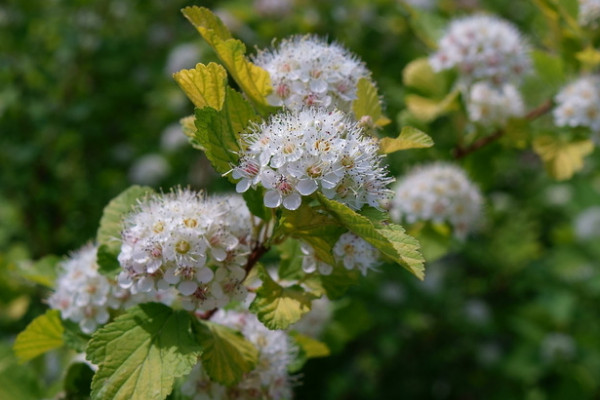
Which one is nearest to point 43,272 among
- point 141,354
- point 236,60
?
point 141,354

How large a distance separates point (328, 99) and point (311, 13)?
108 inches

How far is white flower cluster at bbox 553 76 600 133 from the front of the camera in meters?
2.10

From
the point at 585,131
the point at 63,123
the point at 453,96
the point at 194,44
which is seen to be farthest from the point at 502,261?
the point at 63,123

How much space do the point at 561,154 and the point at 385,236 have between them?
1.31m

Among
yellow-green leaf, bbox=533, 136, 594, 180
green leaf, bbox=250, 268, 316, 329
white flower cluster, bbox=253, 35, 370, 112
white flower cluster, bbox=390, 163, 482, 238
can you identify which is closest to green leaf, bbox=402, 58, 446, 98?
white flower cluster, bbox=390, 163, 482, 238

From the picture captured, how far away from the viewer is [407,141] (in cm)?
133

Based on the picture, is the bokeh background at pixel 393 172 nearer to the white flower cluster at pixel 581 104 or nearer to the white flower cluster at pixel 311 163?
the white flower cluster at pixel 581 104

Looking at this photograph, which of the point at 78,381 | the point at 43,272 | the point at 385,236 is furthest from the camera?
the point at 43,272

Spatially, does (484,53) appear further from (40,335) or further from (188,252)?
(40,335)

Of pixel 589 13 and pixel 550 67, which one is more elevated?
pixel 589 13

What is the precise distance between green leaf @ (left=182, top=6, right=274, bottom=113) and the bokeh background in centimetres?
159

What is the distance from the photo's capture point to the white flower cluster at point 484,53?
2145 millimetres

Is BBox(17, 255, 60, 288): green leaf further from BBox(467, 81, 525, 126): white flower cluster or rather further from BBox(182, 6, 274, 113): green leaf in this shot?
BBox(467, 81, 525, 126): white flower cluster

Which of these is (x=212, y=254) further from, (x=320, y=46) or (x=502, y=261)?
(x=502, y=261)
